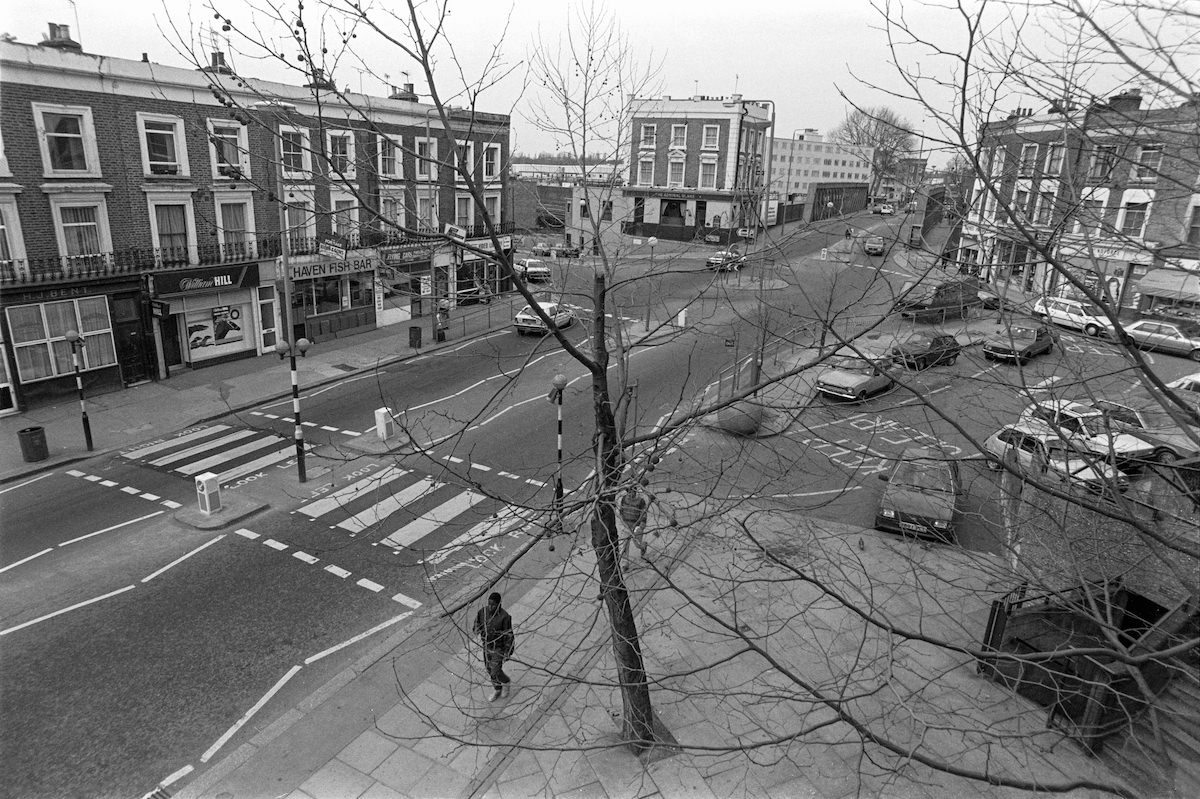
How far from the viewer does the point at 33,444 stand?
17.2 m

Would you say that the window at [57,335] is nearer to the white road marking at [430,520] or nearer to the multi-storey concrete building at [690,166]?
the white road marking at [430,520]

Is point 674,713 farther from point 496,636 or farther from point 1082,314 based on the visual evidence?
point 1082,314

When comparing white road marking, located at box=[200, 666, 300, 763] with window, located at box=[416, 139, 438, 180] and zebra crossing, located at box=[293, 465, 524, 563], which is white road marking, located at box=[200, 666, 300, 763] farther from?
window, located at box=[416, 139, 438, 180]

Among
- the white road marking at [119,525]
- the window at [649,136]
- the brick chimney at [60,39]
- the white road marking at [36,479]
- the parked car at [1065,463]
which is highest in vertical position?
the brick chimney at [60,39]

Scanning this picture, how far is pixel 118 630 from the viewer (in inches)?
439

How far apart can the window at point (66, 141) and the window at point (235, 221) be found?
426 centimetres

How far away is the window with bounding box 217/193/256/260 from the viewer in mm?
25484

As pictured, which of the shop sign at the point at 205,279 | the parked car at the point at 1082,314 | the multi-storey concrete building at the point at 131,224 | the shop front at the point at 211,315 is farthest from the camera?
the shop front at the point at 211,315

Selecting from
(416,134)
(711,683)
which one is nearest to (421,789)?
(711,683)

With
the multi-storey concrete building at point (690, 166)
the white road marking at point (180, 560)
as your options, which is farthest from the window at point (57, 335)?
the multi-storey concrete building at point (690, 166)

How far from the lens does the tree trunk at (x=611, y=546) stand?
22.7ft

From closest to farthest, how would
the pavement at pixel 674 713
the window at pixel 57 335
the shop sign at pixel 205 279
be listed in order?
the pavement at pixel 674 713 → the window at pixel 57 335 → the shop sign at pixel 205 279

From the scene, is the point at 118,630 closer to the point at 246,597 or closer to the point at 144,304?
the point at 246,597

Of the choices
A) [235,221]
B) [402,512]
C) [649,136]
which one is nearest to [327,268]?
[235,221]
